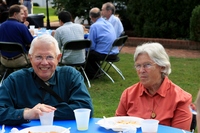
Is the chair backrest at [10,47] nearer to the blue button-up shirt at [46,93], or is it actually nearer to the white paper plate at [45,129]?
the blue button-up shirt at [46,93]

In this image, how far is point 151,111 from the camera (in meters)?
3.56

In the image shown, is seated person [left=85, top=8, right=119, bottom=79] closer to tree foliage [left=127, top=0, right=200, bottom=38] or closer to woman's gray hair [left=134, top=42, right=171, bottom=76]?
woman's gray hair [left=134, top=42, right=171, bottom=76]

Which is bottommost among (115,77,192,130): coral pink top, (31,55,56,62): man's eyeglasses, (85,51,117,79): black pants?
(85,51,117,79): black pants

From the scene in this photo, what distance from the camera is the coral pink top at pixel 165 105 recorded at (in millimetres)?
3500

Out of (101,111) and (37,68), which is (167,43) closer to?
(101,111)

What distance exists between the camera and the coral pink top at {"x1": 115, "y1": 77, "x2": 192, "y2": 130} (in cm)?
350

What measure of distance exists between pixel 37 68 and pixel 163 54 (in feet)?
3.51

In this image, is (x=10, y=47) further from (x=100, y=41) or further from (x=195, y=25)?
(x=195, y=25)

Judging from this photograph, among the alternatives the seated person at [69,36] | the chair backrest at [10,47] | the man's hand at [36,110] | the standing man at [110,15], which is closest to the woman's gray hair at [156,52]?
the man's hand at [36,110]

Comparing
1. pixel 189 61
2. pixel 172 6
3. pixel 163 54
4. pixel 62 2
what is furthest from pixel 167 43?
pixel 163 54

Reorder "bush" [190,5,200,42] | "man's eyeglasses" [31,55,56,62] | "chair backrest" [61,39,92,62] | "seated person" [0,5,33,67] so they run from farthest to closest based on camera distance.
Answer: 1. "bush" [190,5,200,42]
2. "seated person" [0,5,33,67]
3. "chair backrest" [61,39,92,62]
4. "man's eyeglasses" [31,55,56,62]

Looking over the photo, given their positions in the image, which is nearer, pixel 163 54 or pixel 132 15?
pixel 163 54

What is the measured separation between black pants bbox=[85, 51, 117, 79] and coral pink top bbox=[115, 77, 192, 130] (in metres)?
4.91

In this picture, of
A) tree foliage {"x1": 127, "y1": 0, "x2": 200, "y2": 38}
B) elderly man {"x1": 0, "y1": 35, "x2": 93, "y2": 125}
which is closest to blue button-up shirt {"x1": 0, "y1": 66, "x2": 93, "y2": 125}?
elderly man {"x1": 0, "y1": 35, "x2": 93, "y2": 125}
